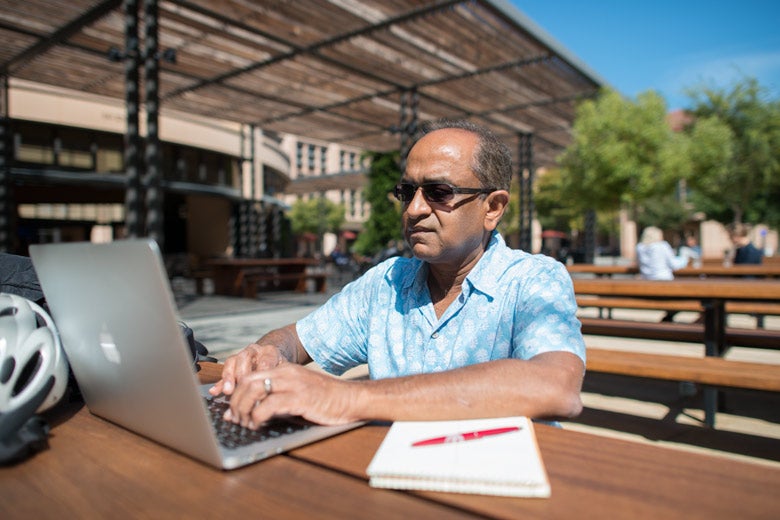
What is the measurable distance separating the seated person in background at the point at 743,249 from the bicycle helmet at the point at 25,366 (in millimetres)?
9857

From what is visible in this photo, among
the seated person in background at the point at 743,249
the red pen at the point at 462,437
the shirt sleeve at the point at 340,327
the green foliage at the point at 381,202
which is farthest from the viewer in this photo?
the green foliage at the point at 381,202

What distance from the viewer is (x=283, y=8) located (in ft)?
25.0

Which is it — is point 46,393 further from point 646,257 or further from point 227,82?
point 227,82

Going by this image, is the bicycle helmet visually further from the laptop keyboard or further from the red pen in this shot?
the red pen

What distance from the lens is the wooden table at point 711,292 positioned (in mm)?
3301

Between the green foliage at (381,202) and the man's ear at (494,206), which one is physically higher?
the green foliage at (381,202)

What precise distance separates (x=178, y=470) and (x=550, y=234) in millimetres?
41323

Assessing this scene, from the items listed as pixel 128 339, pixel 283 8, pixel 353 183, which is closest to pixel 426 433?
pixel 128 339

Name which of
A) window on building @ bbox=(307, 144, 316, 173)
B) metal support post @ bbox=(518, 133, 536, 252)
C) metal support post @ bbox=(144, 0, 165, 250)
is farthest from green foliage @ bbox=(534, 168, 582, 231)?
metal support post @ bbox=(144, 0, 165, 250)

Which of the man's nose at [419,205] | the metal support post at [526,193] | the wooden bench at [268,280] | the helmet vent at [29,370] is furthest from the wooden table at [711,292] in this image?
the metal support post at [526,193]

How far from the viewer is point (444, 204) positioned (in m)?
1.65

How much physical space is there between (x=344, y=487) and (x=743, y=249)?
32.8 ft

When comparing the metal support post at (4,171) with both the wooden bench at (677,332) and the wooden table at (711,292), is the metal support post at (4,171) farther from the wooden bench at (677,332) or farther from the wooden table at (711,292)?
the wooden table at (711,292)

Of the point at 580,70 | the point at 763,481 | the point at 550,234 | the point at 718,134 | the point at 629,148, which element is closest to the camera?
the point at 763,481
